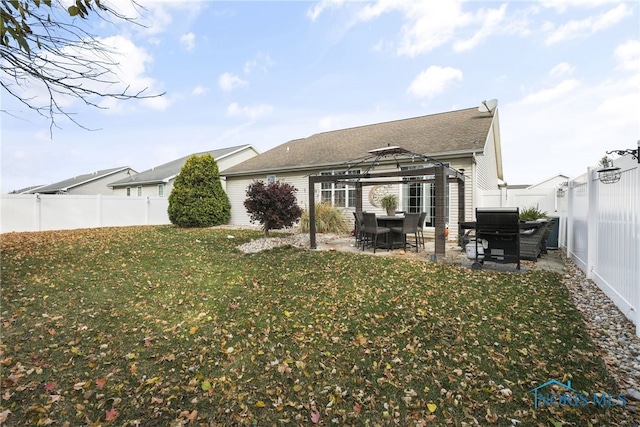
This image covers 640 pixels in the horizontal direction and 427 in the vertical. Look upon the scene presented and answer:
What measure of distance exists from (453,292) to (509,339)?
134 cm

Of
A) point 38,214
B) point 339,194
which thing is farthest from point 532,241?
point 38,214

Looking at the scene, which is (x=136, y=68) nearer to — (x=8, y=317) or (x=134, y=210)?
(x=8, y=317)

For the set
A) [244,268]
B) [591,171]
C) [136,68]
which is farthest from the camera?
[244,268]

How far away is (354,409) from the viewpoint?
236 centimetres

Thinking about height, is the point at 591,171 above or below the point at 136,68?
below

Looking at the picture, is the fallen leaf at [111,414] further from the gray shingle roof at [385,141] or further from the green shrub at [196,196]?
the green shrub at [196,196]

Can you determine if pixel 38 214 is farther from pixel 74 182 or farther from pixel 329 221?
pixel 74 182

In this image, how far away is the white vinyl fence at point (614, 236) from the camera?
3.38 metres

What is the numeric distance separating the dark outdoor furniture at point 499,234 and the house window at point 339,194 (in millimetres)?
7049

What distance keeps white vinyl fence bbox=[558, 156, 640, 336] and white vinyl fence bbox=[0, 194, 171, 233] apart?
1726cm

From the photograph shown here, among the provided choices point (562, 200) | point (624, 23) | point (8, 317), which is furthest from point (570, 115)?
point (8, 317)

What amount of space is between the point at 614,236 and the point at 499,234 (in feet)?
5.37

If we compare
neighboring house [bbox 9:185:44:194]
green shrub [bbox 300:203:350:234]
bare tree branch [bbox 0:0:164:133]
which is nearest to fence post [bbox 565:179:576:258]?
green shrub [bbox 300:203:350:234]

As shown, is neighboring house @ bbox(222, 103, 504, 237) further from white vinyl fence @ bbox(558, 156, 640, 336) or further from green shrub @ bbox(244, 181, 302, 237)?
white vinyl fence @ bbox(558, 156, 640, 336)
